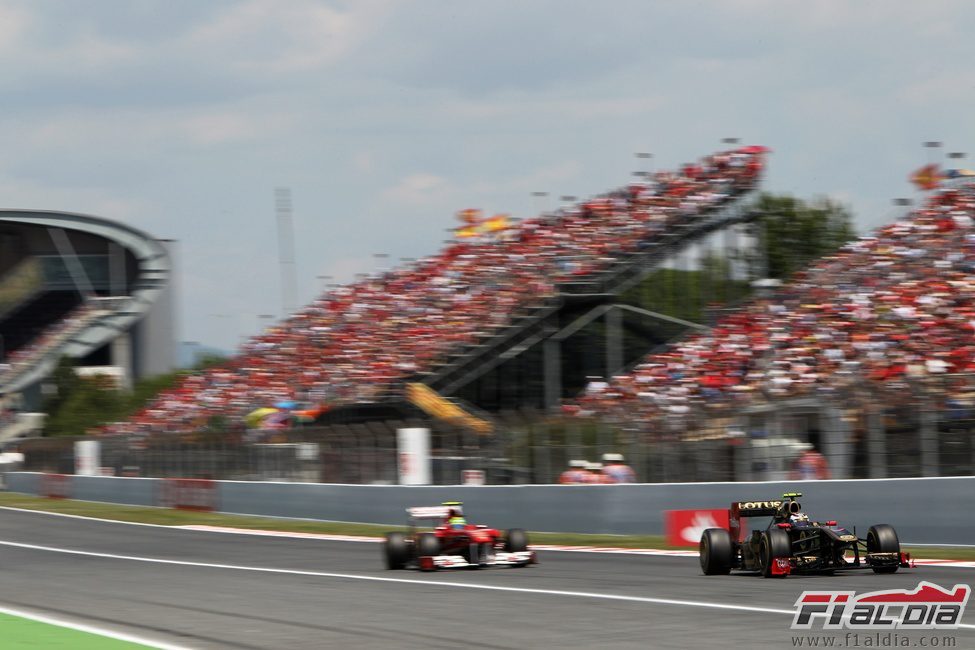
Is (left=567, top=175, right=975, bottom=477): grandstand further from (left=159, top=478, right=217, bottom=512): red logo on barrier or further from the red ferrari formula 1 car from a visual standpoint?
(left=159, top=478, right=217, bottom=512): red logo on barrier

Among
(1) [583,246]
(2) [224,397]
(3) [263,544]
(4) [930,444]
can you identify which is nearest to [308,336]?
(2) [224,397]

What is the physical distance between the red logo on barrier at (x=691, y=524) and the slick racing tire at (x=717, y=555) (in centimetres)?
536

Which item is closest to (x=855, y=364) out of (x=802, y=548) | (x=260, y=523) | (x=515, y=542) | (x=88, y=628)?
(x=515, y=542)

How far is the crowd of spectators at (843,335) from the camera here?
18.7 meters

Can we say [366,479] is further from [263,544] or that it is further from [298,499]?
[263,544]

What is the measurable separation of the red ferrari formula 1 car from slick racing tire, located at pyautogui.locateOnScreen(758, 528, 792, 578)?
3.22m

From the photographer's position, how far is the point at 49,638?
9031mm

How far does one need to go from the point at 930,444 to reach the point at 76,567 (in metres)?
10.2

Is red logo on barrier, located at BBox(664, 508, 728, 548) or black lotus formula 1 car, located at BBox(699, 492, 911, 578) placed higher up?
black lotus formula 1 car, located at BBox(699, 492, 911, 578)

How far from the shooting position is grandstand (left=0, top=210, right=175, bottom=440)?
2288 inches

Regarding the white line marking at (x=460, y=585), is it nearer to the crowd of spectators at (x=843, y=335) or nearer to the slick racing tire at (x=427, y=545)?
the slick racing tire at (x=427, y=545)

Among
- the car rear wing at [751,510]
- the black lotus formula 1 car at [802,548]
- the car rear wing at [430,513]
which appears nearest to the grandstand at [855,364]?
the car rear wing at [751,510]

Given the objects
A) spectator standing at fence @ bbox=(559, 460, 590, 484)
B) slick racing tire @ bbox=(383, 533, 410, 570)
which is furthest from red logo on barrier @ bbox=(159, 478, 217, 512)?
slick racing tire @ bbox=(383, 533, 410, 570)

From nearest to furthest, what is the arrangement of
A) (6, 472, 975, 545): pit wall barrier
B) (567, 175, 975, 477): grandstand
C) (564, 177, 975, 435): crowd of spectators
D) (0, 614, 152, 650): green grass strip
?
1. (0, 614, 152, 650): green grass strip
2. (6, 472, 975, 545): pit wall barrier
3. (567, 175, 975, 477): grandstand
4. (564, 177, 975, 435): crowd of spectators
